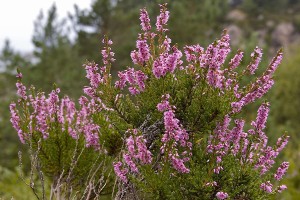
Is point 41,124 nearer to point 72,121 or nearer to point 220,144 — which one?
point 72,121

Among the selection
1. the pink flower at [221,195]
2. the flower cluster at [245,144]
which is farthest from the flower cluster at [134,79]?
the pink flower at [221,195]

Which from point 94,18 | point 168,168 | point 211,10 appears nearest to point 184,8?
point 211,10

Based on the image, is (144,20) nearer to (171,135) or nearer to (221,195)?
(171,135)

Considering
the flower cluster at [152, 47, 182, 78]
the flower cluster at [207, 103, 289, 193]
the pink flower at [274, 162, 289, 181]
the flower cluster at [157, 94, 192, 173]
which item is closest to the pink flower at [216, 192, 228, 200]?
the flower cluster at [207, 103, 289, 193]

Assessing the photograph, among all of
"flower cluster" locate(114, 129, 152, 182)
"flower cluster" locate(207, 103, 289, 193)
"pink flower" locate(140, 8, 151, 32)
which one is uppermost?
"pink flower" locate(140, 8, 151, 32)

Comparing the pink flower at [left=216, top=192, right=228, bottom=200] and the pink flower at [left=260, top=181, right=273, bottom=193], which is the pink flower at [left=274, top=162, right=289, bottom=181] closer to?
the pink flower at [left=260, top=181, right=273, bottom=193]

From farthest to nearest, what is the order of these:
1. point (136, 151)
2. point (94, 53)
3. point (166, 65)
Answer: point (94, 53), point (166, 65), point (136, 151)

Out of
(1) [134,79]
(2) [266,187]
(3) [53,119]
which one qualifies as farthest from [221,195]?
(3) [53,119]

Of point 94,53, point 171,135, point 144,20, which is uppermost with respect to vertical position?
point 94,53

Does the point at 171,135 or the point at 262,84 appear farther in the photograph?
the point at 262,84

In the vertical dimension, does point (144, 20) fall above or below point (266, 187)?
above

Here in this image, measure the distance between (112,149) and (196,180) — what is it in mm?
1795

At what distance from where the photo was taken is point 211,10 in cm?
2659

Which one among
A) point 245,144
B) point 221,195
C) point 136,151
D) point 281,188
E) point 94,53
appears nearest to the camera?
point 221,195
